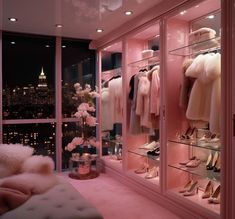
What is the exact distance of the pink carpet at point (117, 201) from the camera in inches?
111

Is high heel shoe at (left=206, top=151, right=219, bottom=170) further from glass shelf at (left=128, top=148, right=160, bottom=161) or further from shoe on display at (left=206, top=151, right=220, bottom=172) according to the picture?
glass shelf at (left=128, top=148, right=160, bottom=161)

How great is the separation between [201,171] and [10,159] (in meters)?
1.92

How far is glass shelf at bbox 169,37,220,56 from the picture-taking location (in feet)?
9.03

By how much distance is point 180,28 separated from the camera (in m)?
3.10

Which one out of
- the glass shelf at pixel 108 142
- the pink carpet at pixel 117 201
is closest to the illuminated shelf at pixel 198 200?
the pink carpet at pixel 117 201

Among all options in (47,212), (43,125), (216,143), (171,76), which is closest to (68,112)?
(43,125)

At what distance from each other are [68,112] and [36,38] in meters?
1.39

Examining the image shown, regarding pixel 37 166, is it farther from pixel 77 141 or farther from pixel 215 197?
pixel 77 141

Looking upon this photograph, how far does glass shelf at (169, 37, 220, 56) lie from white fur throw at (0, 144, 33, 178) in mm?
1933

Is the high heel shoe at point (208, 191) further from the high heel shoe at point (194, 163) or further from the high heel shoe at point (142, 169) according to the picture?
the high heel shoe at point (142, 169)

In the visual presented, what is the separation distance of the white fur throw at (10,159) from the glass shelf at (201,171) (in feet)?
5.24

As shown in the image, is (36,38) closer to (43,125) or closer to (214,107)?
(43,125)

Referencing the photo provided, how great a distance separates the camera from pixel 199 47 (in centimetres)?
296

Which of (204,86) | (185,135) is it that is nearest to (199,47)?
(204,86)
